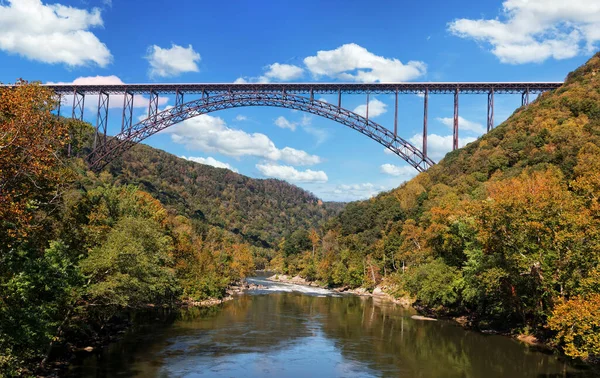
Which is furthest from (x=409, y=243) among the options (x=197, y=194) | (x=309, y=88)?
(x=197, y=194)

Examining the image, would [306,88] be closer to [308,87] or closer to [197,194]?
[308,87]

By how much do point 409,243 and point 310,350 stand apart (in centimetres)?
3123

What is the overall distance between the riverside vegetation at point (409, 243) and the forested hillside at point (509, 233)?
0.40ft

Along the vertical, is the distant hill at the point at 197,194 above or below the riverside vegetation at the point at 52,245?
above

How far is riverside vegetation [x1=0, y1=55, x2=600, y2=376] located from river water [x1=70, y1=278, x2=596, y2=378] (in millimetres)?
2050

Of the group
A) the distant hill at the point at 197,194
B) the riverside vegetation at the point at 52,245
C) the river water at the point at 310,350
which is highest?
the distant hill at the point at 197,194

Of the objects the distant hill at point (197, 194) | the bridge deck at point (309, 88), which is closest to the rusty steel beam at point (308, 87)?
the bridge deck at point (309, 88)

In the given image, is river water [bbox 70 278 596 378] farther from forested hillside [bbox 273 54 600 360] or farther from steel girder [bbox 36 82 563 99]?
steel girder [bbox 36 82 563 99]

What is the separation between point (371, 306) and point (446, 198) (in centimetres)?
1324

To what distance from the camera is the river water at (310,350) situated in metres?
21.1

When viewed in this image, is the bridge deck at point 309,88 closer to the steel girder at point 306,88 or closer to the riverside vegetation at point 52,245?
the steel girder at point 306,88

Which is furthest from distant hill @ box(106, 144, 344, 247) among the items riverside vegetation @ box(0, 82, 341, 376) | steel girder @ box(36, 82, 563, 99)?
riverside vegetation @ box(0, 82, 341, 376)

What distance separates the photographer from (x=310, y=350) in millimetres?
25875

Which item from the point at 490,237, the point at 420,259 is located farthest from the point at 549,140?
the point at 490,237
